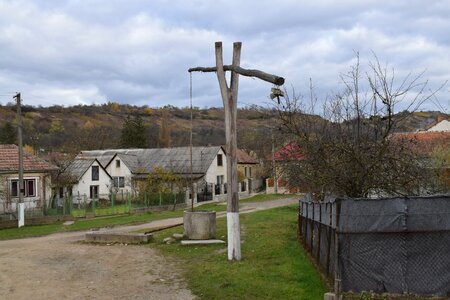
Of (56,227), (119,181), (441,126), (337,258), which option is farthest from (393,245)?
(441,126)

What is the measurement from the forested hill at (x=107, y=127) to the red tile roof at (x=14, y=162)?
3072 centimetres

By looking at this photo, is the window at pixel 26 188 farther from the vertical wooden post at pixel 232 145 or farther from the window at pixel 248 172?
the window at pixel 248 172

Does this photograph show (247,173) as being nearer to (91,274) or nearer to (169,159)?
(169,159)

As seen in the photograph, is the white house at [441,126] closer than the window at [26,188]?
No

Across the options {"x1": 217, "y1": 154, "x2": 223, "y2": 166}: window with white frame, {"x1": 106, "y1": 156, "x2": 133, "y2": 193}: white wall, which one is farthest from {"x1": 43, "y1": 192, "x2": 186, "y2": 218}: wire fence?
{"x1": 106, "y1": 156, "x2": 133, "y2": 193}: white wall

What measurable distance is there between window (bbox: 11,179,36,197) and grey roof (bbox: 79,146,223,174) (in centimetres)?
1634

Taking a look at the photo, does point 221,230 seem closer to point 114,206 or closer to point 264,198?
point 114,206

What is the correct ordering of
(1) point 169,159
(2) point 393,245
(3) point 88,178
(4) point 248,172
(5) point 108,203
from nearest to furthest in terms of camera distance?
(2) point 393,245 < (5) point 108,203 < (3) point 88,178 < (1) point 169,159 < (4) point 248,172

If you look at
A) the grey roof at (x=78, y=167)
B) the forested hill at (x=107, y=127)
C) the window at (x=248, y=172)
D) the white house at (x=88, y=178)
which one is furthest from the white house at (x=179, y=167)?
the forested hill at (x=107, y=127)

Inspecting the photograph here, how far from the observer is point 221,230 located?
20047mm

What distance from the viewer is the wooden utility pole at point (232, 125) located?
12703mm

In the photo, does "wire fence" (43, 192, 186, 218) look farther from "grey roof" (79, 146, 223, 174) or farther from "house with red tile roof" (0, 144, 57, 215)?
"grey roof" (79, 146, 223, 174)

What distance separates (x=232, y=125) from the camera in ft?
42.7

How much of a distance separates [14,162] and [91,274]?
2531 cm
